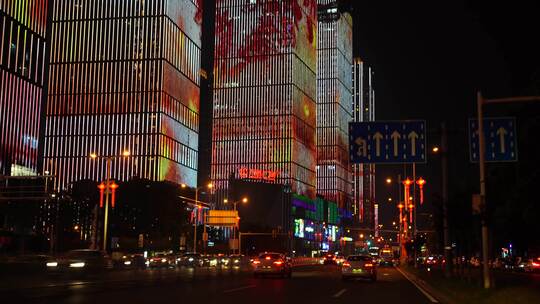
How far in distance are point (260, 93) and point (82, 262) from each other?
132764mm

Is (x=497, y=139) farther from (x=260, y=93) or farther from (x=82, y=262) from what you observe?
(x=260, y=93)

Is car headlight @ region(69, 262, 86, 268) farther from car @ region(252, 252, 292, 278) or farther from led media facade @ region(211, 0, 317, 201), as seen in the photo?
led media facade @ region(211, 0, 317, 201)

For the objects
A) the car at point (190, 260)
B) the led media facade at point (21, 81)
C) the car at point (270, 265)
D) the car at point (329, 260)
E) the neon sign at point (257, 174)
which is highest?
the led media facade at point (21, 81)

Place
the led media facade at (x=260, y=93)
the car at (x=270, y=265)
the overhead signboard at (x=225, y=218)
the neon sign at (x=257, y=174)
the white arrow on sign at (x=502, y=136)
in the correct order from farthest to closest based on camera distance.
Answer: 1. the led media facade at (x=260, y=93)
2. the neon sign at (x=257, y=174)
3. the overhead signboard at (x=225, y=218)
4. the car at (x=270, y=265)
5. the white arrow on sign at (x=502, y=136)

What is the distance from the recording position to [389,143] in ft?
95.0

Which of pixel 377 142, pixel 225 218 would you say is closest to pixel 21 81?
pixel 225 218

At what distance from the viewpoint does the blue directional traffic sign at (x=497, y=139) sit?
25.3 metres

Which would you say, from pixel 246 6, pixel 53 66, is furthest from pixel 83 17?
pixel 246 6

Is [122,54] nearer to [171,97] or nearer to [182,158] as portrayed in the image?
[171,97]

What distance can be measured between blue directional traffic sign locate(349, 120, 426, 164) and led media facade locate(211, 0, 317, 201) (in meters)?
140

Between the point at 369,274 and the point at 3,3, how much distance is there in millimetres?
106134

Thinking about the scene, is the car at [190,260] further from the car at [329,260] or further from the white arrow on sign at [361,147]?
the white arrow on sign at [361,147]

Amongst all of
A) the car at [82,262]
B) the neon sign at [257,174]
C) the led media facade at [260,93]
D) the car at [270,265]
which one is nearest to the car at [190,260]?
the car at [82,262]

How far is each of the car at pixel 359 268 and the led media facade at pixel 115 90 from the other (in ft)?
331
